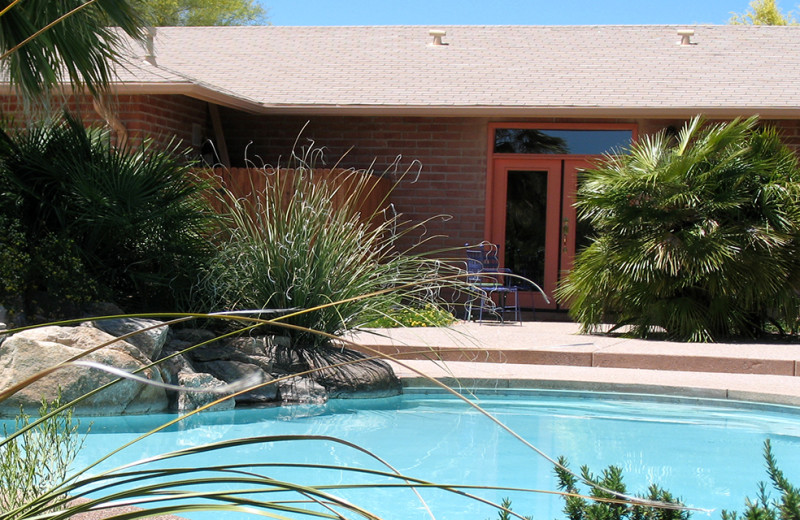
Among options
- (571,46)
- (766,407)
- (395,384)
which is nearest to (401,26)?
(571,46)

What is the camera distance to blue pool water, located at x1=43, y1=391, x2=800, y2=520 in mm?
5355

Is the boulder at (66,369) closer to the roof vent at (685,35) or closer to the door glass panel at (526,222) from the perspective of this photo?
the door glass panel at (526,222)

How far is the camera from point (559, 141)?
13.2 metres

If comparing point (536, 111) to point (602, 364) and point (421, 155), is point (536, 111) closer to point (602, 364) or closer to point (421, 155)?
point (421, 155)

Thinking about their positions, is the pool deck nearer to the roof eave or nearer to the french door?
the french door

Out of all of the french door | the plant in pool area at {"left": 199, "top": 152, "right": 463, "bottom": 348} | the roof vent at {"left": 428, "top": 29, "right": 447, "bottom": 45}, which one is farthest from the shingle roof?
the plant in pool area at {"left": 199, "top": 152, "right": 463, "bottom": 348}

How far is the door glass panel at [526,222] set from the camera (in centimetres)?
1329

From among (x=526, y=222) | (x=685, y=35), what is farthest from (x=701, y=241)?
(x=685, y=35)

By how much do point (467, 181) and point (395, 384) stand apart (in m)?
6.00

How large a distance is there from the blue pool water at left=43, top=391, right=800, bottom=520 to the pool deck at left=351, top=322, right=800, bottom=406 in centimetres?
13

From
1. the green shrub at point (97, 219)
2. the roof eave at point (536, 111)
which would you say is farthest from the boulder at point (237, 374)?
the roof eave at point (536, 111)

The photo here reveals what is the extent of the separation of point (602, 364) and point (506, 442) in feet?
8.18

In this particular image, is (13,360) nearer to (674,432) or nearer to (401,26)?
(674,432)

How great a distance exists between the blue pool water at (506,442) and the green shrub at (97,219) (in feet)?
5.72
